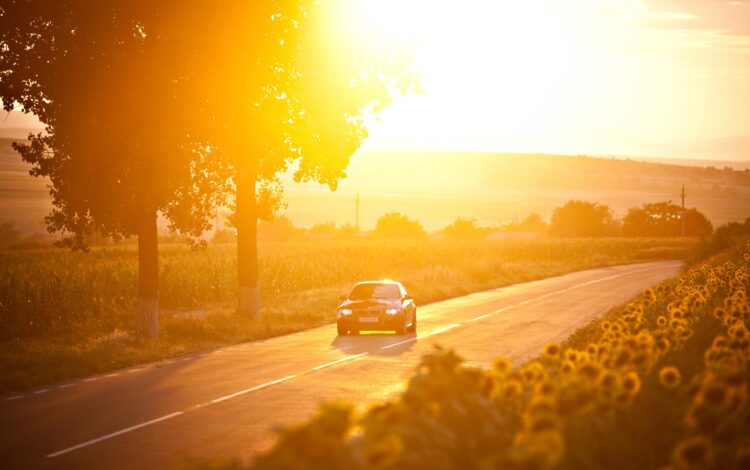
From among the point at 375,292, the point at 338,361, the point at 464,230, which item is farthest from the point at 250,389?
the point at 464,230

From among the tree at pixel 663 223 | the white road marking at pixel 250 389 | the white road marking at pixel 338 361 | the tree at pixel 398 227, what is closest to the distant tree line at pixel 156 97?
the white road marking at pixel 338 361

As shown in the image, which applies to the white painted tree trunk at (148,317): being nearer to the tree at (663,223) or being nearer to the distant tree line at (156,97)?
the distant tree line at (156,97)

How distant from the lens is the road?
41.8ft

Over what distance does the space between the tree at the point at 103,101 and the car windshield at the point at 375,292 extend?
6040mm

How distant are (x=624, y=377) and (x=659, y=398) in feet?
2.99

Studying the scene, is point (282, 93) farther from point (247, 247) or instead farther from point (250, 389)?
Result: point (250, 389)

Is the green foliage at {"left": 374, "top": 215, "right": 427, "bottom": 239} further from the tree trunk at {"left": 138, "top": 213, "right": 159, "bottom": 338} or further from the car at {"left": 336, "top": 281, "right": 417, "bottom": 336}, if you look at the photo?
the tree trunk at {"left": 138, "top": 213, "right": 159, "bottom": 338}

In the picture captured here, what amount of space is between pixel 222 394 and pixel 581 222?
139m

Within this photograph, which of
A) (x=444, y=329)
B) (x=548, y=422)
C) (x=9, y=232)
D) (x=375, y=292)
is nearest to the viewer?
(x=548, y=422)

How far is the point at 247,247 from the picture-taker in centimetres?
3300

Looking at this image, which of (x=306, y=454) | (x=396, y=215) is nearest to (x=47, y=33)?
(x=306, y=454)

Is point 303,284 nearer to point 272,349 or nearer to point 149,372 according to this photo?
point 272,349

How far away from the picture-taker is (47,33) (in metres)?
25.6

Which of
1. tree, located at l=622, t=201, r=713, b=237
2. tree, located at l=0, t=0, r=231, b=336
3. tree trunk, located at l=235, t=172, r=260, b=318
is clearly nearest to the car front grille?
tree trunk, located at l=235, t=172, r=260, b=318
